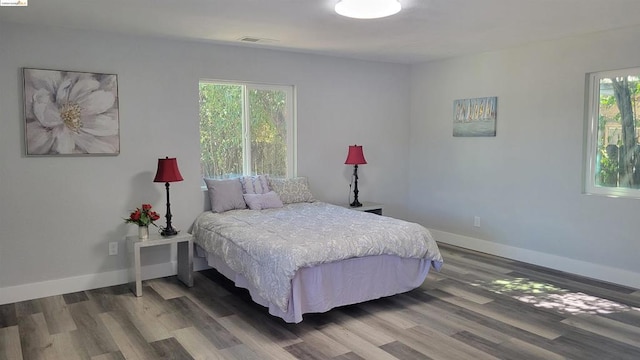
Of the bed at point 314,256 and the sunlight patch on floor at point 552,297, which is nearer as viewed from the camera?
the bed at point 314,256

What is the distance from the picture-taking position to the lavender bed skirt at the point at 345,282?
3369 millimetres

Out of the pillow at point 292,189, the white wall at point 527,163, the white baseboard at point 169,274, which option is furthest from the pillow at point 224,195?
the white wall at point 527,163

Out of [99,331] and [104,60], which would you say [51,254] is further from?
Answer: [104,60]

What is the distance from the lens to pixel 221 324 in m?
3.49

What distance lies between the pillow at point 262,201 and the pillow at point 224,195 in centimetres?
8

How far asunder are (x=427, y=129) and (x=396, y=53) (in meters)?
1.25

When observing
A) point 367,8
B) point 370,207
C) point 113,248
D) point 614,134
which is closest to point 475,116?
point 614,134

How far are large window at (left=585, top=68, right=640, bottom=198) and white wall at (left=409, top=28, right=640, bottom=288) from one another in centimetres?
10

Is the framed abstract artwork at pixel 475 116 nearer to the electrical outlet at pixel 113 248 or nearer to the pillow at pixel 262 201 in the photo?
the pillow at pixel 262 201

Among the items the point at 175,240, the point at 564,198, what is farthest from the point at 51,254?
the point at 564,198

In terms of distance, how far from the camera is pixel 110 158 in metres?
4.34

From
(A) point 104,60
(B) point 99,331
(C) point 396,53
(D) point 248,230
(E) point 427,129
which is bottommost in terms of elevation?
(B) point 99,331

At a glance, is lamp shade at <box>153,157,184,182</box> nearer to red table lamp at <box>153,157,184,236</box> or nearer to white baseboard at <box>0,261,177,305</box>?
red table lamp at <box>153,157,184,236</box>

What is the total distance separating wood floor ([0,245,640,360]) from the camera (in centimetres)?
304
